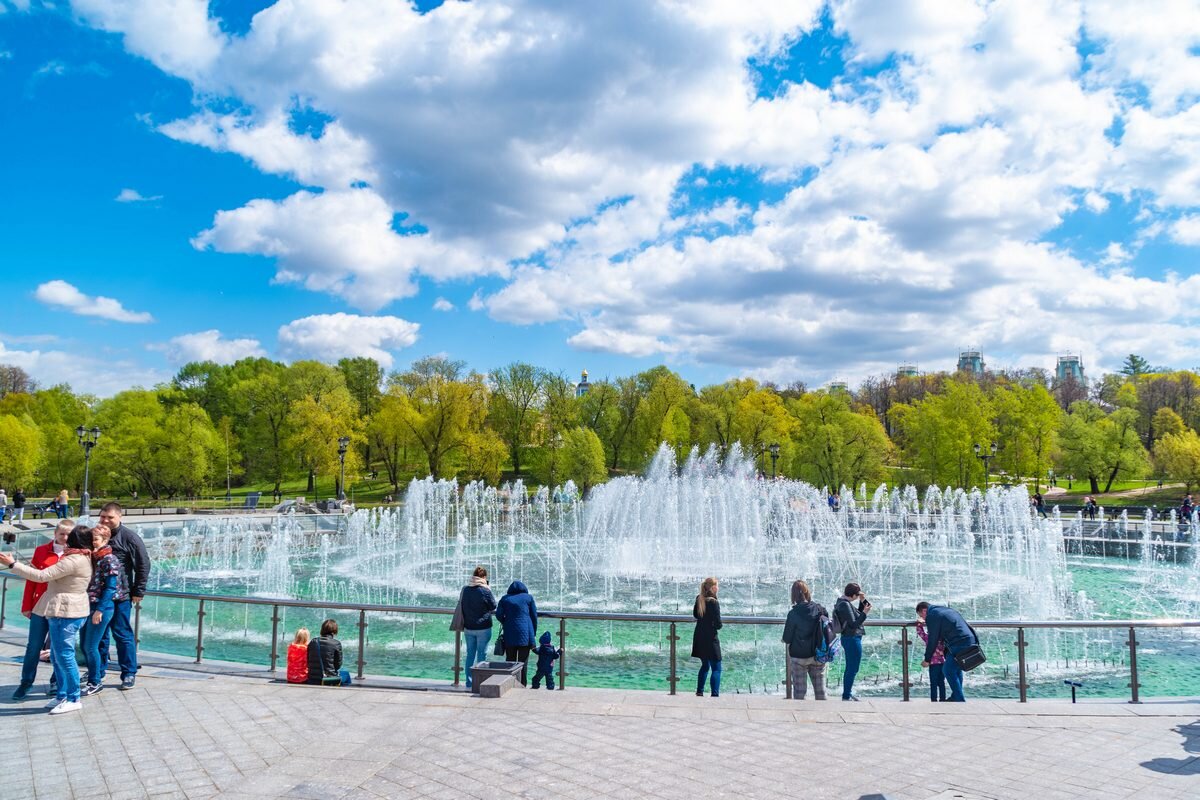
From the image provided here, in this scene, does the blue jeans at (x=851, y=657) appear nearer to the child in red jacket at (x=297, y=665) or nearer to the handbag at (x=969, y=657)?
the handbag at (x=969, y=657)

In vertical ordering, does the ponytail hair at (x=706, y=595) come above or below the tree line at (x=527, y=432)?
below

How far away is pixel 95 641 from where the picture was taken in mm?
7941

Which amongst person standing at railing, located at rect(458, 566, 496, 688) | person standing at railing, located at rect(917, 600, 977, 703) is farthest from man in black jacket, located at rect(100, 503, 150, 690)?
person standing at railing, located at rect(917, 600, 977, 703)

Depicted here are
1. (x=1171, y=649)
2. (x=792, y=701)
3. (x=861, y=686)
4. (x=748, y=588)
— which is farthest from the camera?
(x=748, y=588)

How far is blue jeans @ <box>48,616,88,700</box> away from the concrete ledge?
12.6 feet

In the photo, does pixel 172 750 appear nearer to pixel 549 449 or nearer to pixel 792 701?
pixel 792 701

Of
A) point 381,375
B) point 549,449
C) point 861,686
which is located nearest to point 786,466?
point 549,449

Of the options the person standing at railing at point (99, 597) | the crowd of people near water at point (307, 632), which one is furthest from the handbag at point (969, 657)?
the person standing at railing at point (99, 597)

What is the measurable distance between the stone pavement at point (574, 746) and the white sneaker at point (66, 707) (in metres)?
0.11

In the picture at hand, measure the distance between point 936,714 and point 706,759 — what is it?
277cm

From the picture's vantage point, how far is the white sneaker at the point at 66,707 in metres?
7.17

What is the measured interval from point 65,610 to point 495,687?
13.6 ft

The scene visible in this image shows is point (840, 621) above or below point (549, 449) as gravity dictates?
below

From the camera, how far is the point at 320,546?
32906 mm
